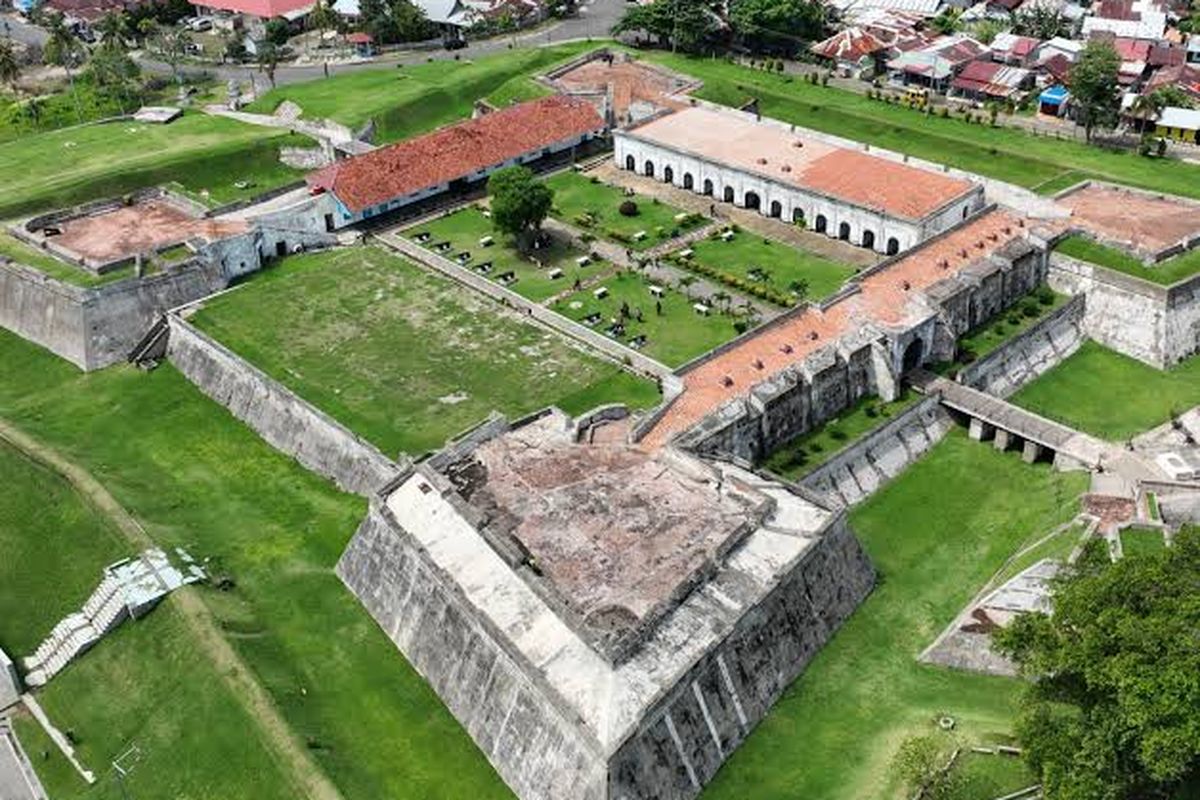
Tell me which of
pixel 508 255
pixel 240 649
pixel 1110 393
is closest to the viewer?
pixel 240 649

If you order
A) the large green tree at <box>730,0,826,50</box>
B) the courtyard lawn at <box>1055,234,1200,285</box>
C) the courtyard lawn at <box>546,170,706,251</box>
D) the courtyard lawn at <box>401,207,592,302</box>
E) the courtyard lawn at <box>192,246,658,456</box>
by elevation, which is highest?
the large green tree at <box>730,0,826,50</box>

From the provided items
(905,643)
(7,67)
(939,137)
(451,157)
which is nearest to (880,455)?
(905,643)

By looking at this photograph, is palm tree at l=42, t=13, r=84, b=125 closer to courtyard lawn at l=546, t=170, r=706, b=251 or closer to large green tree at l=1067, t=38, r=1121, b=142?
courtyard lawn at l=546, t=170, r=706, b=251

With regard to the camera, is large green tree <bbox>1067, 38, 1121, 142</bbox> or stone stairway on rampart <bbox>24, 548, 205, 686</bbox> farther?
large green tree <bbox>1067, 38, 1121, 142</bbox>

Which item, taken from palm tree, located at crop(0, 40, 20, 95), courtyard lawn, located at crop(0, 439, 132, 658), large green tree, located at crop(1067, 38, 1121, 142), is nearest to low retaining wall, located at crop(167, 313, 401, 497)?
courtyard lawn, located at crop(0, 439, 132, 658)

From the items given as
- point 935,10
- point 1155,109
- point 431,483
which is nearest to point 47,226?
Result: point 431,483

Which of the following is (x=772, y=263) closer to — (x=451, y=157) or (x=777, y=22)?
(x=451, y=157)
